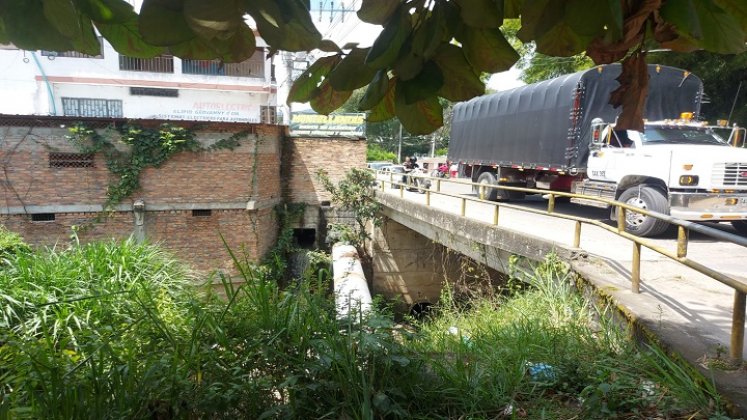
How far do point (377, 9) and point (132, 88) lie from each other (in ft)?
88.2

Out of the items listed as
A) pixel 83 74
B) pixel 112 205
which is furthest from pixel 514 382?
pixel 83 74

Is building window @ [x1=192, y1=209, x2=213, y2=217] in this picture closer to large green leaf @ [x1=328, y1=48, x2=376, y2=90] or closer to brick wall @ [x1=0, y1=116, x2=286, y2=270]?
brick wall @ [x1=0, y1=116, x2=286, y2=270]

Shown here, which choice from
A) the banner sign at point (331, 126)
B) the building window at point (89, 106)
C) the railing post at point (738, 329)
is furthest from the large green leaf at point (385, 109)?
the building window at point (89, 106)

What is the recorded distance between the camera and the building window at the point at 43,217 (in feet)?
40.9

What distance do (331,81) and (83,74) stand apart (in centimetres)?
2688

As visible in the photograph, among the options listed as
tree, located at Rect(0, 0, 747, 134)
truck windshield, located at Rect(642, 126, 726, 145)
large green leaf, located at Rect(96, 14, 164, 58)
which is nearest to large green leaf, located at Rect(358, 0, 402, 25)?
tree, located at Rect(0, 0, 747, 134)

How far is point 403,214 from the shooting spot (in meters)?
13.1

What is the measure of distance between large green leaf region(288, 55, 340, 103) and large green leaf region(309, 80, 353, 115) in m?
0.02

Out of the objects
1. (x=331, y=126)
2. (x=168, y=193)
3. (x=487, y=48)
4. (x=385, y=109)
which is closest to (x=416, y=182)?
(x=331, y=126)

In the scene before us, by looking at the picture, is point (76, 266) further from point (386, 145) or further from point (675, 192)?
point (386, 145)

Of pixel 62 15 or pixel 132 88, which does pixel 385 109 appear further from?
pixel 132 88

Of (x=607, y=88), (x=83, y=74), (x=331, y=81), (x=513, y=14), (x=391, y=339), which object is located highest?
(x=83, y=74)

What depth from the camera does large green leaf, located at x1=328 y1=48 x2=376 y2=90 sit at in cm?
145

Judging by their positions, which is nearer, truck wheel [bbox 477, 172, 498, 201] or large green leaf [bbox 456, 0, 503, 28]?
large green leaf [bbox 456, 0, 503, 28]
